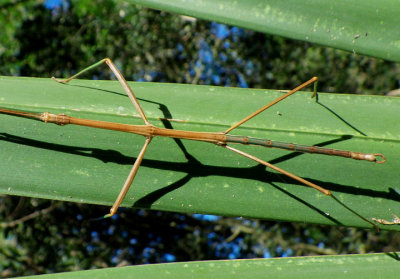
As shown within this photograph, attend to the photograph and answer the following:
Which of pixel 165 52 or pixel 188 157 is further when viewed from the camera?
pixel 165 52

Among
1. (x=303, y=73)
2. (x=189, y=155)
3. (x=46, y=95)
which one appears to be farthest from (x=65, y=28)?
(x=189, y=155)

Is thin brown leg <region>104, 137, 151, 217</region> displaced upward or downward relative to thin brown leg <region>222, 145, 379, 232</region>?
downward

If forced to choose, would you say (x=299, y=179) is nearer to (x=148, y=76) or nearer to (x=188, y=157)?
(x=188, y=157)

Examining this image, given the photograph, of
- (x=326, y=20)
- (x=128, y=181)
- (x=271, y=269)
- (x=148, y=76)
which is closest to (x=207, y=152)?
(x=128, y=181)

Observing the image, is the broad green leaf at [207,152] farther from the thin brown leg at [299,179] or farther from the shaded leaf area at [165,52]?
the shaded leaf area at [165,52]

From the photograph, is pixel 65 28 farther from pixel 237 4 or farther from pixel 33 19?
pixel 237 4

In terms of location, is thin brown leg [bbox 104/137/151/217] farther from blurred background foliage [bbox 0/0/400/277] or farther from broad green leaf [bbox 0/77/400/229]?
blurred background foliage [bbox 0/0/400/277]

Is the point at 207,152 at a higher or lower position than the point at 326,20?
lower

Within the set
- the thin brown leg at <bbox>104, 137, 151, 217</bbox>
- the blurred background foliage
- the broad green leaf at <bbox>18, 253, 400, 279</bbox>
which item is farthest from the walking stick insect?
the blurred background foliage
